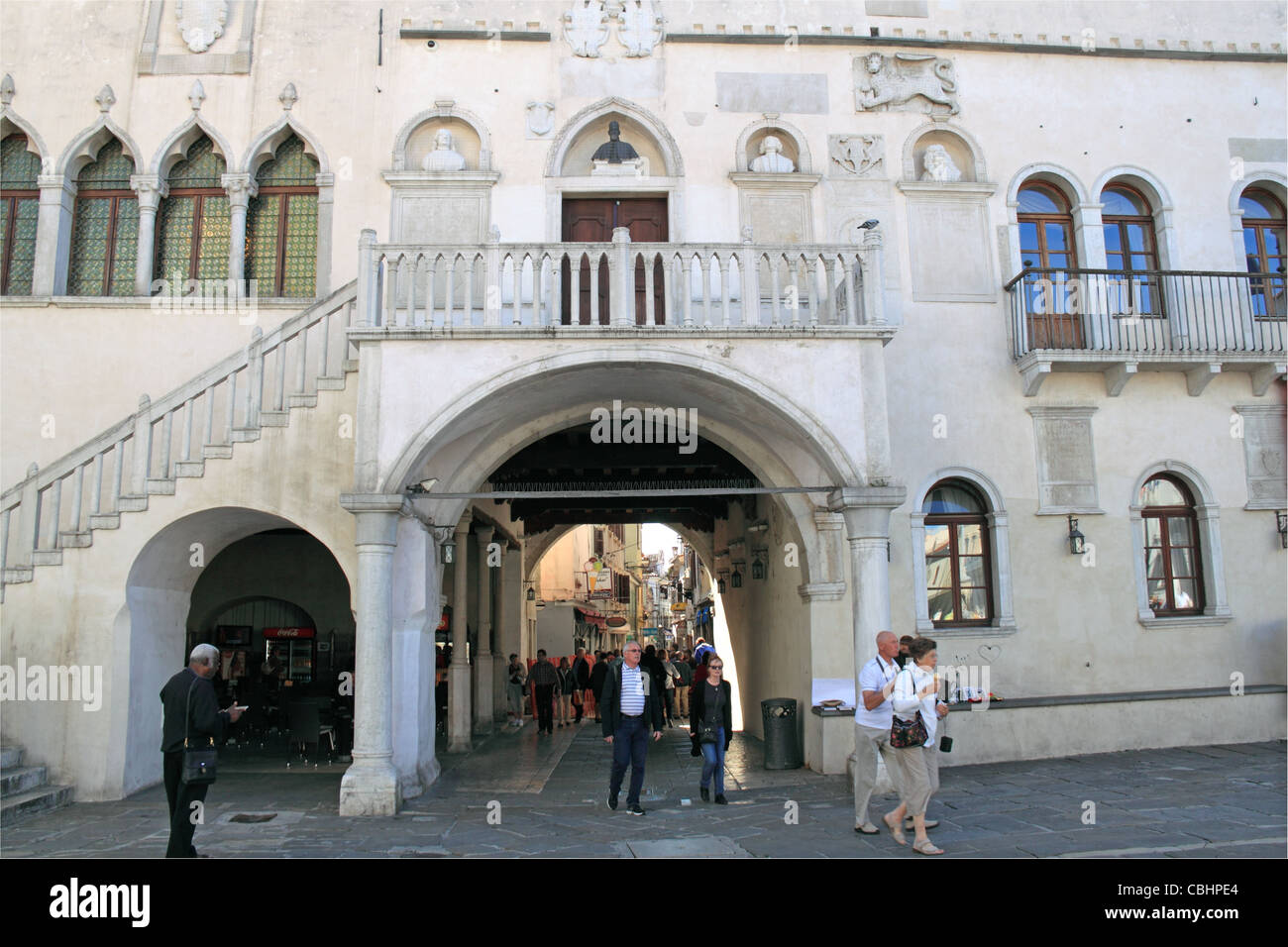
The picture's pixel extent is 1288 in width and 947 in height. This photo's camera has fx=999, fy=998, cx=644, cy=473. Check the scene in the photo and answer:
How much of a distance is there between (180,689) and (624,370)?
19.2ft

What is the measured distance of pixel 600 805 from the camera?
10.9 meters

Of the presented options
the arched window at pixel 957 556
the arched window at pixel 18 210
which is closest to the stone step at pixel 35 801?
the arched window at pixel 18 210

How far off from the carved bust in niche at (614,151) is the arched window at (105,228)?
692 cm

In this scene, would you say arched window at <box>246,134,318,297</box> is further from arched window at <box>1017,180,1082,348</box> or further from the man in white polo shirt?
arched window at <box>1017,180,1082,348</box>

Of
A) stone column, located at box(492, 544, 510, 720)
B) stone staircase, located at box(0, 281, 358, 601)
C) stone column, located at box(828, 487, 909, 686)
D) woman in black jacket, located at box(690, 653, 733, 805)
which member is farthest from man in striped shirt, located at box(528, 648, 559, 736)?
stone column, located at box(828, 487, 909, 686)

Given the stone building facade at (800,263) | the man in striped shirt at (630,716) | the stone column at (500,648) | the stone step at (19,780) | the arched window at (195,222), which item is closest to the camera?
the man in striped shirt at (630,716)

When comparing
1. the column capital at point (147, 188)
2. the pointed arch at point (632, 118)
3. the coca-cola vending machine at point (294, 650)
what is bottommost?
the coca-cola vending machine at point (294, 650)

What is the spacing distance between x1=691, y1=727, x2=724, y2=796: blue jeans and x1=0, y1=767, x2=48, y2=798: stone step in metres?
7.35

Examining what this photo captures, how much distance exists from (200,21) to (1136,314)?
47.3 ft

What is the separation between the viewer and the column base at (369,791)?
10.3 meters

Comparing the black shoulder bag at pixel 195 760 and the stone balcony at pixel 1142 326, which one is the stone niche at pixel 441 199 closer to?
the stone balcony at pixel 1142 326

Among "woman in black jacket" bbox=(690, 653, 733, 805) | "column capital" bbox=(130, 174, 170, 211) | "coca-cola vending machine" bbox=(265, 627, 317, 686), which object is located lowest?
"woman in black jacket" bbox=(690, 653, 733, 805)

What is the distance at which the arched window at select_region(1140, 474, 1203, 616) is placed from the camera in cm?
1423

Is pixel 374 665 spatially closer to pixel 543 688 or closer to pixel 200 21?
pixel 543 688
